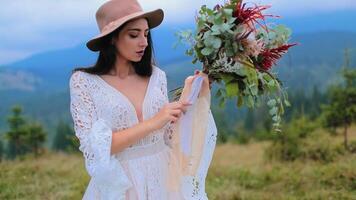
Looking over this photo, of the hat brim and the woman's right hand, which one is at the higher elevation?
the hat brim

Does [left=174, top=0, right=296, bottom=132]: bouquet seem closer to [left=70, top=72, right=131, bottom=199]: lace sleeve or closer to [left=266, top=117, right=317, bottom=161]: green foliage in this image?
[left=70, top=72, right=131, bottom=199]: lace sleeve

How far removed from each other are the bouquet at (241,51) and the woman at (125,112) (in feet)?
0.45

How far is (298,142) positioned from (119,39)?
24.1 ft

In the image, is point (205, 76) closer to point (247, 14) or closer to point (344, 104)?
point (247, 14)

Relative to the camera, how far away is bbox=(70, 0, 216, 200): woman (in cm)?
234

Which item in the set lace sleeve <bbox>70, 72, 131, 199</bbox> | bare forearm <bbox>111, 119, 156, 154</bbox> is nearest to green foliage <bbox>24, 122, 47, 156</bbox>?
lace sleeve <bbox>70, 72, 131, 199</bbox>

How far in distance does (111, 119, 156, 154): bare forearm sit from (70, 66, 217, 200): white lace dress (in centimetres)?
3

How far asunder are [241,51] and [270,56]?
166mm

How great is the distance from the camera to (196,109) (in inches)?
99.9

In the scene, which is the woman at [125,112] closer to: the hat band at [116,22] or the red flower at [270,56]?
the hat band at [116,22]

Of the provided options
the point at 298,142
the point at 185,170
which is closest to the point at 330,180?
the point at 298,142

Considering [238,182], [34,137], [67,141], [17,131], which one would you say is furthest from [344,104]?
[67,141]

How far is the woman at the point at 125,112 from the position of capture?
2.34 meters

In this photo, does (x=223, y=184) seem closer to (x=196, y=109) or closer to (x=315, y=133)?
(x=315, y=133)
